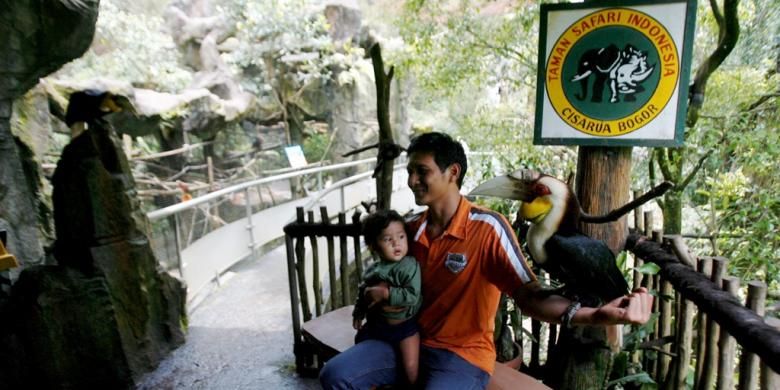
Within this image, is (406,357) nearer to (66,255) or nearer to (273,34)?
(66,255)

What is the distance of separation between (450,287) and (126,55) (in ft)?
31.1

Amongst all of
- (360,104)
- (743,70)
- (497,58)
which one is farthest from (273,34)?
(743,70)

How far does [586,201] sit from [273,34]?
9.54 m

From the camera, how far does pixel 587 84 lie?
179cm

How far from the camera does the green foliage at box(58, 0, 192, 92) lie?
8.23m

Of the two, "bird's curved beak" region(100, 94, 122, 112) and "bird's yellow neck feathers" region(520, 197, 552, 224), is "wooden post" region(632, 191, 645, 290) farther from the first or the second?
"bird's curved beak" region(100, 94, 122, 112)

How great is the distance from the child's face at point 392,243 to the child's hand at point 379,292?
0.36 feet

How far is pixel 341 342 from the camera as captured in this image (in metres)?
1.94

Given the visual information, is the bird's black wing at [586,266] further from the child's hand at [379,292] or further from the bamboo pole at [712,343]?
the bamboo pole at [712,343]

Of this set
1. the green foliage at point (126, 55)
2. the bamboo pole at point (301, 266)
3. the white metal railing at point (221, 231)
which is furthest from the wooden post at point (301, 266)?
the green foliage at point (126, 55)

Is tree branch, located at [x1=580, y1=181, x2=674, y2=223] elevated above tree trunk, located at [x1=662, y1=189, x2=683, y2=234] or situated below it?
above

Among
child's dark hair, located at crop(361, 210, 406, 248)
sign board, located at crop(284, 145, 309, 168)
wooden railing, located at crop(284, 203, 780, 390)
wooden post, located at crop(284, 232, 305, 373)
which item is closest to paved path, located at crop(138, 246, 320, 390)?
wooden post, located at crop(284, 232, 305, 373)

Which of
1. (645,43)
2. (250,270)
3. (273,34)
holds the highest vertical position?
(273,34)

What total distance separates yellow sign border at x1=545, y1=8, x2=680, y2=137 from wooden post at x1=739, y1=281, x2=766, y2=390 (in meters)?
0.71
